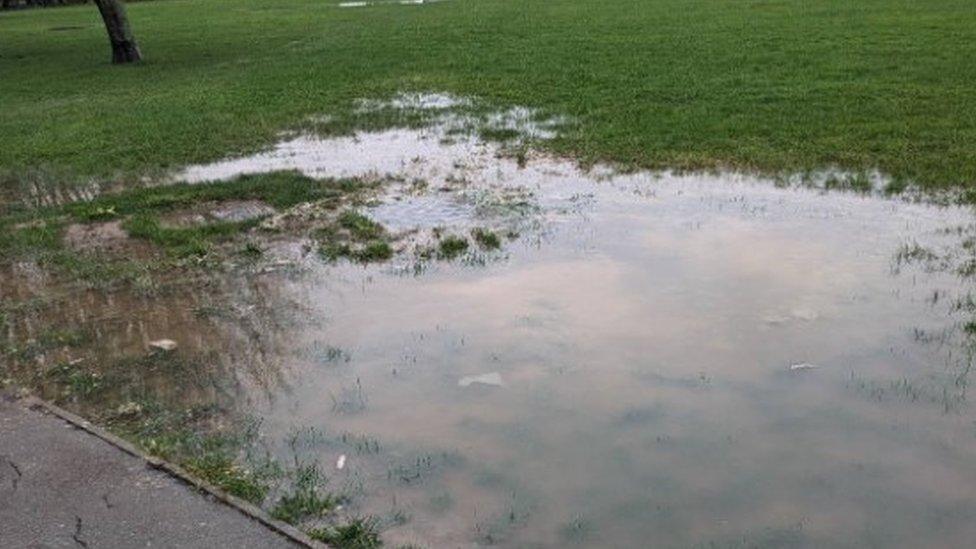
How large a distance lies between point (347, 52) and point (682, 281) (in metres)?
15.7

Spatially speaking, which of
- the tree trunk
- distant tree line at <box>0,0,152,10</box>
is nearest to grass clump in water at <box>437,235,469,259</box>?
the tree trunk

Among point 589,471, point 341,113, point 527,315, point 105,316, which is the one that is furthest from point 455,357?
point 341,113

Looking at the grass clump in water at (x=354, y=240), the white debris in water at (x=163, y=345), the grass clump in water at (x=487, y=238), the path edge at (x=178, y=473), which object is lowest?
the white debris in water at (x=163, y=345)

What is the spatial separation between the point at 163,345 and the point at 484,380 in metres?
2.25

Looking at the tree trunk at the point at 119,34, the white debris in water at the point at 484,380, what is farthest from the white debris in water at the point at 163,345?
the tree trunk at the point at 119,34

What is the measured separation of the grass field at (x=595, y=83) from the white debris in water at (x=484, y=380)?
5.00 meters

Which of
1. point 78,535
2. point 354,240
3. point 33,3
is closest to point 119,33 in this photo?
point 354,240

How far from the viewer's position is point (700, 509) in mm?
4789

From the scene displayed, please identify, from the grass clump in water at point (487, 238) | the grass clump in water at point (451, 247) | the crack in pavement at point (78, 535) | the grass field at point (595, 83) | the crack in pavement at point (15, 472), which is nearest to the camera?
the crack in pavement at point (78, 535)

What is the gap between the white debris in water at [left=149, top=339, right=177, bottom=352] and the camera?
680 centimetres

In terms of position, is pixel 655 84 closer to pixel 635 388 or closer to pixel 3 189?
pixel 3 189

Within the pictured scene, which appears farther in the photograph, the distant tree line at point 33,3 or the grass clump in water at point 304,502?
the distant tree line at point 33,3

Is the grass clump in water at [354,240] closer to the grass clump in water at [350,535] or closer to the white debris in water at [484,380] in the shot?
the white debris in water at [484,380]

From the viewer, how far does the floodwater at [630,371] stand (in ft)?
15.8
